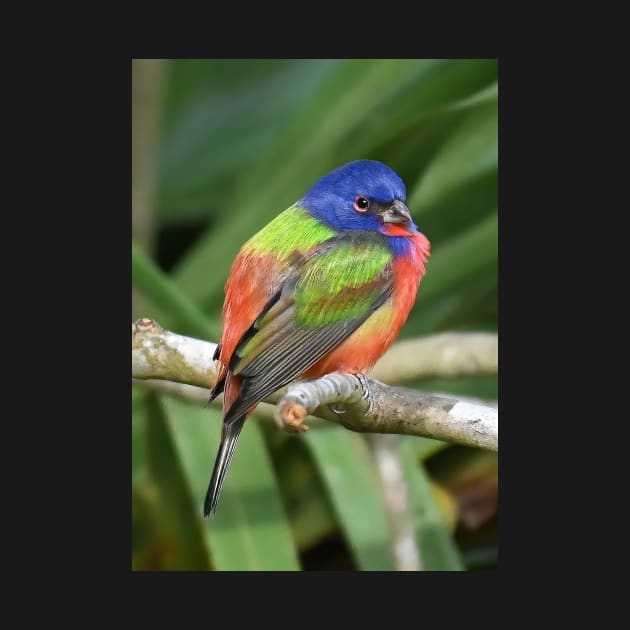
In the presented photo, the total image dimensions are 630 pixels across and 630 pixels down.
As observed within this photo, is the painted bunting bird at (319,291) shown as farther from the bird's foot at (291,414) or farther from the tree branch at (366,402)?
the bird's foot at (291,414)

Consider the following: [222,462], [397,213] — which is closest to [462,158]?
[397,213]

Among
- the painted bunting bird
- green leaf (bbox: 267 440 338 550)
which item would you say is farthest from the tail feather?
green leaf (bbox: 267 440 338 550)

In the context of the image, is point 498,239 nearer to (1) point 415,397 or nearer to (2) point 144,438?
(1) point 415,397

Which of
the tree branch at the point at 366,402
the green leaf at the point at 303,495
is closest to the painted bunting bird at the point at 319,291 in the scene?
the tree branch at the point at 366,402

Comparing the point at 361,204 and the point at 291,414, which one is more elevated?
the point at 361,204

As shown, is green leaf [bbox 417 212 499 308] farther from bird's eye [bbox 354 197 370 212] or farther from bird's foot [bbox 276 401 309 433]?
bird's foot [bbox 276 401 309 433]

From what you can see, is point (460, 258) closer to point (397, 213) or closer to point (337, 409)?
point (397, 213)

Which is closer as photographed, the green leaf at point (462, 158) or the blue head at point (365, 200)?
the blue head at point (365, 200)
